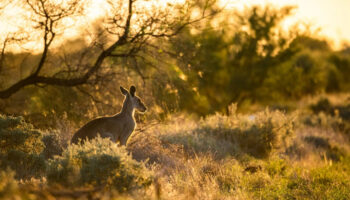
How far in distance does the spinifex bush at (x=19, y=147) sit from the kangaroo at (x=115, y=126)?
2.75 feet

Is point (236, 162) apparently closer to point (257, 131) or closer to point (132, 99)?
point (132, 99)

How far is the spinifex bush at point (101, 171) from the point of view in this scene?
5.92m

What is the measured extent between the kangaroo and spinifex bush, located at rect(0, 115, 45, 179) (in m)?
0.84

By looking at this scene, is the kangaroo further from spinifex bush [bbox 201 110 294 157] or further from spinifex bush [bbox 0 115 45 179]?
spinifex bush [bbox 201 110 294 157]

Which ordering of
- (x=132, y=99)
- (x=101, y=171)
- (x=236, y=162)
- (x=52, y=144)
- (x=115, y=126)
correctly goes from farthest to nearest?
(x=236, y=162) < (x=132, y=99) < (x=52, y=144) < (x=115, y=126) < (x=101, y=171)

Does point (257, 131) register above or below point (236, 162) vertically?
above

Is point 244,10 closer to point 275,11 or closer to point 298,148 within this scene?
point 275,11

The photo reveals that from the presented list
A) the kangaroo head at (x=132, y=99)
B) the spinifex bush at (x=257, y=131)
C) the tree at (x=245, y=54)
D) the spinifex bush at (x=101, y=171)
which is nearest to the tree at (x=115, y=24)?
the kangaroo head at (x=132, y=99)

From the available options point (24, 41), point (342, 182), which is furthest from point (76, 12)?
point (342, 182)

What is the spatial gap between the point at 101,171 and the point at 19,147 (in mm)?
2745

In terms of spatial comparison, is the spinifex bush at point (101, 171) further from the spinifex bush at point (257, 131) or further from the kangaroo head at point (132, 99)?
the spinifex bush at point (257, 131)

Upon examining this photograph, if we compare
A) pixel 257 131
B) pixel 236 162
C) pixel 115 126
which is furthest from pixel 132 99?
pixel 257 131

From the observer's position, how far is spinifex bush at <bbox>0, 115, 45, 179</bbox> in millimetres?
7883

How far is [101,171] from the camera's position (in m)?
5.95
